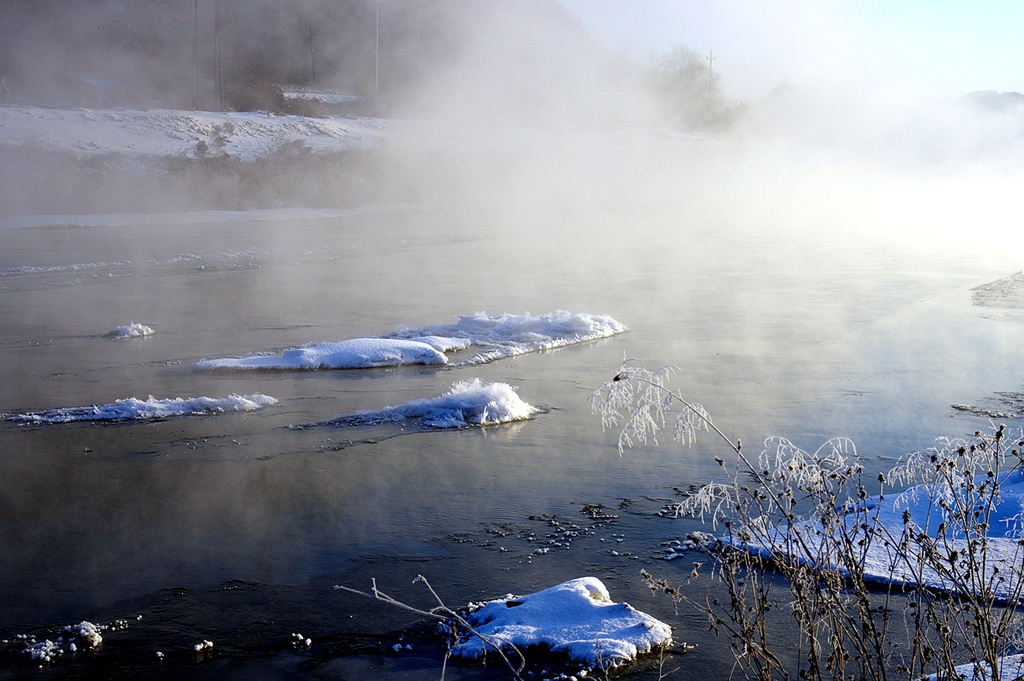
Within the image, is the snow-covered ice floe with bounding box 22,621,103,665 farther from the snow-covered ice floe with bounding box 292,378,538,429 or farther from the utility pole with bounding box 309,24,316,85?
the utility pole with bounding box 309,24,316,85

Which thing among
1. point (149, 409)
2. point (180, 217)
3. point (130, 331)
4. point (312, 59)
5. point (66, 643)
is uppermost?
point (312, 59)

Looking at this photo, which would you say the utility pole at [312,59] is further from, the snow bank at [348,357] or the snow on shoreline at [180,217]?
the snow bank at [348,357]

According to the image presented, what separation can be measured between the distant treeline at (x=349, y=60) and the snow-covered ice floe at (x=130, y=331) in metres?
20.9

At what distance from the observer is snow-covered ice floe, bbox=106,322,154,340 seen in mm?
7699

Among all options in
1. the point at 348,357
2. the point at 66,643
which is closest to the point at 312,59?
the point at 348,357

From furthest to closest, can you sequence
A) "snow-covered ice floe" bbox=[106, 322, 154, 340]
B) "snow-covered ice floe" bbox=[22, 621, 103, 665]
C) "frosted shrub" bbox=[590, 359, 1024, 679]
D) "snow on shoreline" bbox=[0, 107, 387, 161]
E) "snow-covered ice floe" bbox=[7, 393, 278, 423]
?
1. "snow on shoreline" bbox=[0, 107, 387, 161]
2. "snow-covered ice floe" bbox=[106, 322, 154, 340]
3. "snow-covered ice floe" bbox=[7, 393, 278, 423]
4. "snow-covered ice floe" bbox=[22, 621, 103, 665]
5. "frosted shrub" bbox=[590, 359, 1024, 679]

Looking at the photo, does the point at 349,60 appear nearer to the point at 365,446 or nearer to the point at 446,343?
the point at 446,343

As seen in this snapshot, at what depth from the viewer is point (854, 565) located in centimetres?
210

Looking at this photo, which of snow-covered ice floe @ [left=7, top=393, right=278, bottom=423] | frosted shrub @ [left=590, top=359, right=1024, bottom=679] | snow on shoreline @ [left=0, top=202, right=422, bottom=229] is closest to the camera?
frosted shrub @ [left=590, top=359, right=1024, bottom=679]

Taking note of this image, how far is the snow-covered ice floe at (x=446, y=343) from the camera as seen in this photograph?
6.77m

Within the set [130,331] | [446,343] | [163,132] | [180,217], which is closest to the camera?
[446,343]

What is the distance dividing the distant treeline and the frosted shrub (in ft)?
86.3

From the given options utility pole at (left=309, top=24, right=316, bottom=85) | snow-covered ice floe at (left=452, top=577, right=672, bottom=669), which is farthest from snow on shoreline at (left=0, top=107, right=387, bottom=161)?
snow-covered ice floe at (left=452, top=577, right=672, bottom=669)

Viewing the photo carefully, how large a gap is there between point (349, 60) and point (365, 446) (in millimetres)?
33964
